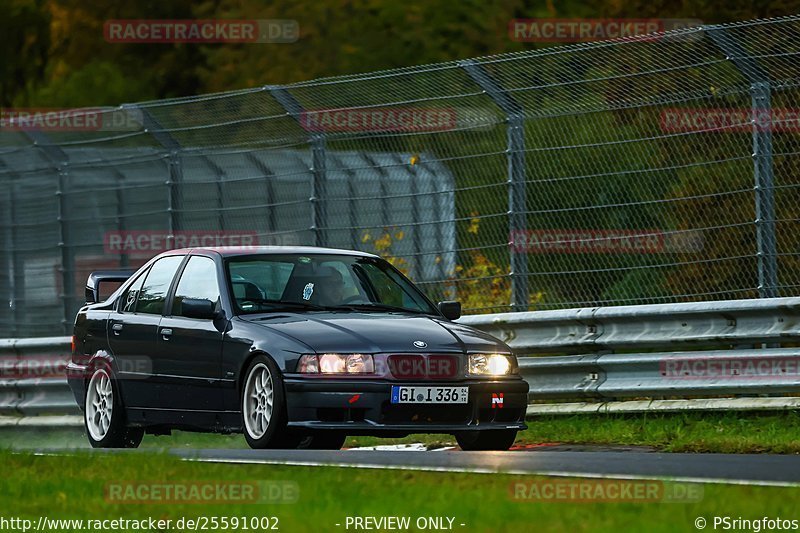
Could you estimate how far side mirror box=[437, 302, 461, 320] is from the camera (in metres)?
12.6

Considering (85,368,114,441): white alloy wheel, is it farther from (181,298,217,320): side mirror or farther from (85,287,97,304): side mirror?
(181,298,217,320): side mirror

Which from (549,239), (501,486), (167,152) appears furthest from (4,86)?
(501,486)

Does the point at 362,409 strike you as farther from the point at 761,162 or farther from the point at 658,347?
the point at 761,162

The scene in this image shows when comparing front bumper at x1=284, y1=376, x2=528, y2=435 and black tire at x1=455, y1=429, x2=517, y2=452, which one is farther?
black tire at x1=455, y1=429, x2=517, y2=452

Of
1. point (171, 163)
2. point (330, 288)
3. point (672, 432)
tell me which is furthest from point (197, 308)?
point (171, 163)

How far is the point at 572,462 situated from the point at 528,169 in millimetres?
4109

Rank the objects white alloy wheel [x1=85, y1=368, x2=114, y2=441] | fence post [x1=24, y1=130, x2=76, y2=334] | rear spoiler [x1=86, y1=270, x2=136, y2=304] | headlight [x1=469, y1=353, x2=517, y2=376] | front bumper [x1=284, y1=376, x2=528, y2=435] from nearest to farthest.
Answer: front bumper [x1=284, y1=376, x2=528, y2=435] < headlight [x1=469, y1=353, x2=517, y2=376] < white alloy wheel [x1=85, y1=368, x2=114, y2=441] < rear spoiler [x1=86, y1=270, x2=136, y2=304] < fence post [x1=24, y1=130, x2=76, y2=334]

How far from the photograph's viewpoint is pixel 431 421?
1140 cm

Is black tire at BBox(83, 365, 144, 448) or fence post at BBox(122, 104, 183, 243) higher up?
fence post at BBox(122, 104, 183, 243)

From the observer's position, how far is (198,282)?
501 inches

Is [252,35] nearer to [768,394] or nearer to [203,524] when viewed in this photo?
[768,394]

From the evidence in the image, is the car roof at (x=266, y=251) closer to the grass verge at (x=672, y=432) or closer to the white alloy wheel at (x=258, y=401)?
the white alloy wheel at (x=258, y=401)

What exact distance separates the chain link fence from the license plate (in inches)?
97.1

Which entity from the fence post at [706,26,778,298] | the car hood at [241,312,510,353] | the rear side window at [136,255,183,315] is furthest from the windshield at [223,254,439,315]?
the fence post at [706,26,778,298]
